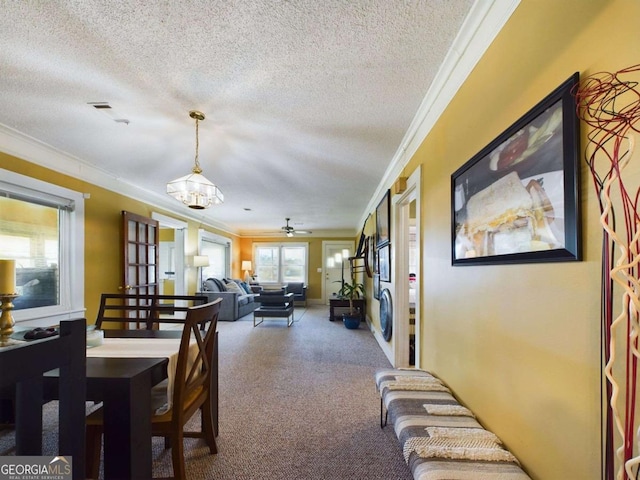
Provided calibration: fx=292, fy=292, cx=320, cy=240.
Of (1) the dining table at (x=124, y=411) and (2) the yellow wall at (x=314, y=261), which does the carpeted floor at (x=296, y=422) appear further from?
(2) the yellow wall at (x=314, y=261)

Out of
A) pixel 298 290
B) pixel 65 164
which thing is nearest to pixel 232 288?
pixel 298 290

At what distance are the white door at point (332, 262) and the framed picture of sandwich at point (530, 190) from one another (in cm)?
819

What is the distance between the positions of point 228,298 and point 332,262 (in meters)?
4.12

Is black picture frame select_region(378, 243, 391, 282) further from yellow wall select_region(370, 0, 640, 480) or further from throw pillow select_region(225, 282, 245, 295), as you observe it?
throw pillow select_region(225, 282, 245, 295)

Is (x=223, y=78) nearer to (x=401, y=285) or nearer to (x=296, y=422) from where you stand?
(x=296, y=422)

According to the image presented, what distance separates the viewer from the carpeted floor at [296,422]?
177cm

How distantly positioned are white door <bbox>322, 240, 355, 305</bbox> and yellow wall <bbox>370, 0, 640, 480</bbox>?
7868mm

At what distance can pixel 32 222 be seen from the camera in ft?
9.80

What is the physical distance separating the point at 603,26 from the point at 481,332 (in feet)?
4.05

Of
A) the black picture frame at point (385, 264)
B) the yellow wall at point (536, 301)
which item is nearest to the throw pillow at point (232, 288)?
the black picture frame at point (385, 264)

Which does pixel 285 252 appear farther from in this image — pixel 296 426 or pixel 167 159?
pixel 296 426

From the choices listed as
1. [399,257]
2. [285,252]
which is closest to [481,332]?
[399,257]

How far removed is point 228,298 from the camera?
652 cm

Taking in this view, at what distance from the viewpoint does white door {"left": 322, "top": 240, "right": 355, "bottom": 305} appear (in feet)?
31.8
